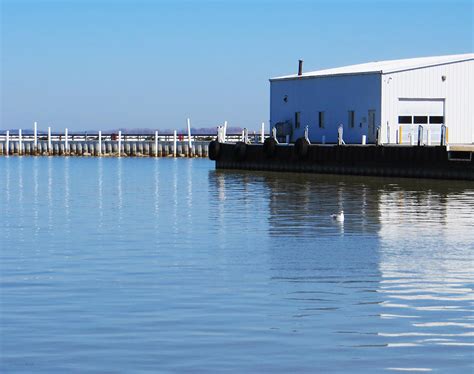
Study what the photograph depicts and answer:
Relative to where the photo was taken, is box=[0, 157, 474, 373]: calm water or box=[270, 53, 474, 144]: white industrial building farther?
box=[270, 53, 474, 144]: white industrial building

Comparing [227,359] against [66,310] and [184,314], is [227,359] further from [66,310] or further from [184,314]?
[66,310]

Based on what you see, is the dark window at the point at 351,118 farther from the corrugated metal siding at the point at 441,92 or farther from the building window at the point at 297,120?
the building window at the point at 297,120

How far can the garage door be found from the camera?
201ft

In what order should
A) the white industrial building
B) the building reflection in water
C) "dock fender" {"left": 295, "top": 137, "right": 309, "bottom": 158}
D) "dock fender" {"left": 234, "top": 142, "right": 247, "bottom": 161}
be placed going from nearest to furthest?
the building reflection in water → the white industrial building → "dock fender" {"left": 295, "top": 137, "right": 309, "bottom": 158} → "dock fender" {"left": 234, "top": 142, "right": 247, "bottom": 161}

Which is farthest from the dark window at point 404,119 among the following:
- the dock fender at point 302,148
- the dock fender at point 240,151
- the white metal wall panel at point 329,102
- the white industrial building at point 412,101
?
the dock fender at point 240,151

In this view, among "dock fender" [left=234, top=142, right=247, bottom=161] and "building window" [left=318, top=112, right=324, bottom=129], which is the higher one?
"building window" [left=318, top=112, right=324, bottom=129]

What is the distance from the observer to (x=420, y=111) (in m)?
61.3

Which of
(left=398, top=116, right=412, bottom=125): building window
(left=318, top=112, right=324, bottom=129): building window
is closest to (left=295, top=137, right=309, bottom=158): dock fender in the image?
(left=318, top=112, right=324, bottom=129): building window

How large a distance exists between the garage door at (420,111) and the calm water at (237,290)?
25397 mm

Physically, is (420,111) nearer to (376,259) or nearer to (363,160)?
(363,160)

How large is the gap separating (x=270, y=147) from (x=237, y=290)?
164ft

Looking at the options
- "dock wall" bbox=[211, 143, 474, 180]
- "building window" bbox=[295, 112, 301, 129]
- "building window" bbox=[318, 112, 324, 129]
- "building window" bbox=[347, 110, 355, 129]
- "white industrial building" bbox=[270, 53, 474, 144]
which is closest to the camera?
"dock wall" bbox=[211, 143, 474, 180]

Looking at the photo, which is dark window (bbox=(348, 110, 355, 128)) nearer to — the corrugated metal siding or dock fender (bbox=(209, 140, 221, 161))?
the corrugated metal siding

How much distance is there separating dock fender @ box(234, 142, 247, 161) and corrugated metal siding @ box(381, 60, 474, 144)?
12.8 meters
